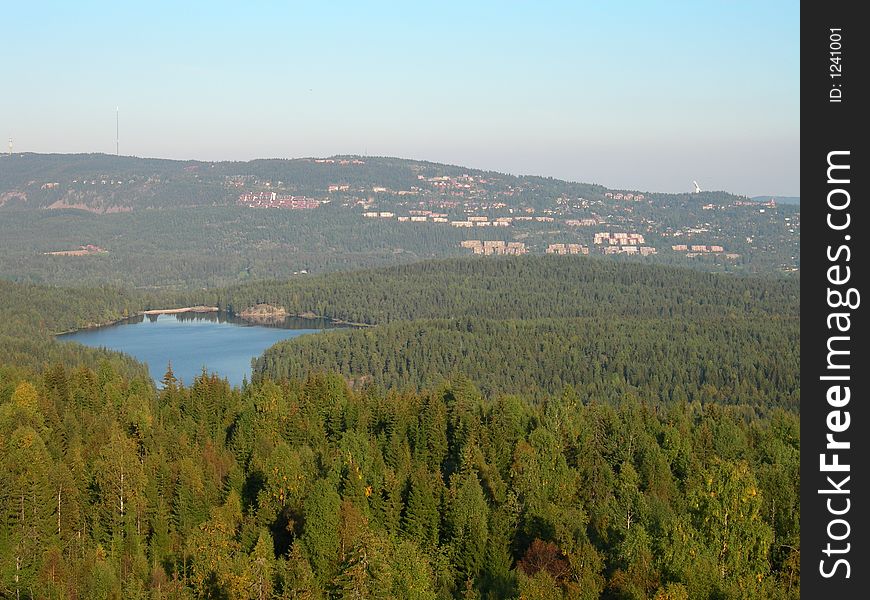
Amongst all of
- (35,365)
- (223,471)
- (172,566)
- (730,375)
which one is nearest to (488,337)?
(730,375)

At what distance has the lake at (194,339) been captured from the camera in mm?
105994

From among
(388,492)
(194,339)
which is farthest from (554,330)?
(388,492)

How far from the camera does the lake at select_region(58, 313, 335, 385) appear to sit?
10599cm

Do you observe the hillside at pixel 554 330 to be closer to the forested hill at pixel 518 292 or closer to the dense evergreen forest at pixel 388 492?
the forested hill at pixel 518 292

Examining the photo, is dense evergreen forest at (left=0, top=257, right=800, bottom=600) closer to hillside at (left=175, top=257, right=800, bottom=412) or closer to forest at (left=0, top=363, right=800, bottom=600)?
forest at (left=0, top=363, right=800, bottom=600)

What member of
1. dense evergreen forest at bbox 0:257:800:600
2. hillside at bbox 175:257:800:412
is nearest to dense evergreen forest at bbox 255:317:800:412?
hillside at bbox 175:257:800:412

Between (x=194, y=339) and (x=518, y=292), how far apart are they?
47.4 meters

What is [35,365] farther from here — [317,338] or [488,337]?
[488,337]

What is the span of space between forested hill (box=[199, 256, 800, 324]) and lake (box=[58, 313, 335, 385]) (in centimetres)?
757

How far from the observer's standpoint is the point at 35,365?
275ft

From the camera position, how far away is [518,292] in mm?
156500

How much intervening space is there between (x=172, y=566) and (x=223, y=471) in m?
8.75

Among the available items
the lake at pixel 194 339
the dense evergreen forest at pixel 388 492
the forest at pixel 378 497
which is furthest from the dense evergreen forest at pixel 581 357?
the forest at pixel 378 497

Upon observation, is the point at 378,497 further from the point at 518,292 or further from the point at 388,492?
the point at 518,292
